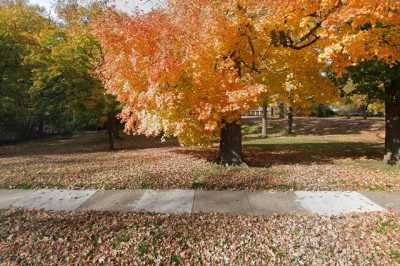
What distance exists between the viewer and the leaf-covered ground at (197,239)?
189 inches

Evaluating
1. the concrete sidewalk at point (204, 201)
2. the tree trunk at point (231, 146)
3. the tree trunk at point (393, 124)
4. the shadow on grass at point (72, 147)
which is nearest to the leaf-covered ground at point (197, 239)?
the concrete sidewalk at point (204, 201)

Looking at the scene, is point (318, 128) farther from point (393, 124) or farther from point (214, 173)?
point (214, 173)

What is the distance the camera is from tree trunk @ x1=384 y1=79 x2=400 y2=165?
39.3 ft

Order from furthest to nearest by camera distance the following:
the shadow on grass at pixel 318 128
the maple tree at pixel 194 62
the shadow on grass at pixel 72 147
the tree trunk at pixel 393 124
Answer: the shadow on grass at pixel 318 128 → the shadow on grass at pixel 72 147 → the tree trunk at pixel 393 124 → the maple tree at pixel 194 62

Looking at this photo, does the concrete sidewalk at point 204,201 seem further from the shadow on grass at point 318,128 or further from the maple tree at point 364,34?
the shadow on grass at point 318,128

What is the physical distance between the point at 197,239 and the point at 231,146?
6.50 metres

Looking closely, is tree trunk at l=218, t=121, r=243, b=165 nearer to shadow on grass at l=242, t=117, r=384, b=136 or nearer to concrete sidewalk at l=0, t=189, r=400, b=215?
concrete sidewalk at l=0, t=189, r=400, b=215

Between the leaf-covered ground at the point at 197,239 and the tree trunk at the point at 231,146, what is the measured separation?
5.25 m

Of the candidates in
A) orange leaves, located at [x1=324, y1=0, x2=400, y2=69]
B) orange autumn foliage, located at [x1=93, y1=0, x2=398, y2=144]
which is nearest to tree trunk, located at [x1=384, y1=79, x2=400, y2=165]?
orange leaves, located at [x1=324, y1=0, x2=400, y2=69]

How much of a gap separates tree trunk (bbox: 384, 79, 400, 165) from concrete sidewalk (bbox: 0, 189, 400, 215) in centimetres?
469

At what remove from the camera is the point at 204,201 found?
7523 mm

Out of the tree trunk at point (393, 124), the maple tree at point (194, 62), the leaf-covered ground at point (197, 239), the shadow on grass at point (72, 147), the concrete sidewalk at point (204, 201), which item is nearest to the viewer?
the leaf-covered ground at point (197, 239)

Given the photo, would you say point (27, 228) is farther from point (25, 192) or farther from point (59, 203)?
point (25, 192)

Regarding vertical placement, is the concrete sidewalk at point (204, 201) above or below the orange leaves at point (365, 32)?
below
